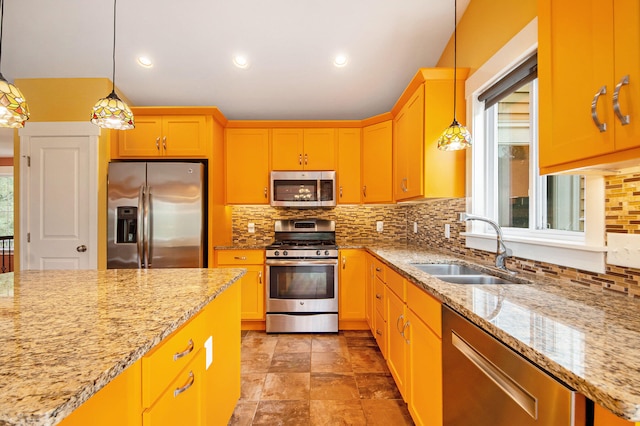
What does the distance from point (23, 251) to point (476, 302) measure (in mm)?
3994

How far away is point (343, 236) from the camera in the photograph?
346cm

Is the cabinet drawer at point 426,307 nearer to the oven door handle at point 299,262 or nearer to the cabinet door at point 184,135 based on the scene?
the oven door handle at point 299,262

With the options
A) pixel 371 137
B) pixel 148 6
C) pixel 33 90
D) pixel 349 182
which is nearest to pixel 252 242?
pixel 349 182

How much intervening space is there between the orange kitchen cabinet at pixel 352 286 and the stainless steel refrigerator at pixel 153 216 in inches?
58.0

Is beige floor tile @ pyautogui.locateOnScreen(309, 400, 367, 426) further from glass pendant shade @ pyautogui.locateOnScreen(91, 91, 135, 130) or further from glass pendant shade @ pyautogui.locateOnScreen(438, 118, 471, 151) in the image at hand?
glass pendant shade @ pyautogui.locateOnScreen(91, 91, 135, 130)

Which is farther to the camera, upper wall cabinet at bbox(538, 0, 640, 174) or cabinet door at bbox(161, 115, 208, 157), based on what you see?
cabinet door at bbox(161, 115, 208, 157)

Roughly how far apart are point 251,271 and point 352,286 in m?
1.09

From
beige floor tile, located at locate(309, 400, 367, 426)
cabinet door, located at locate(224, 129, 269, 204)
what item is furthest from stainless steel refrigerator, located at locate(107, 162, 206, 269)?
beige floor tile, located at locate(309, 400, 367, 426)

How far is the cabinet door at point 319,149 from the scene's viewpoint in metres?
3.19

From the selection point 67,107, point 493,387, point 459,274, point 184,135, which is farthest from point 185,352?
point 67,107

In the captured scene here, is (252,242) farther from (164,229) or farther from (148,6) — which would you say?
(148,6)

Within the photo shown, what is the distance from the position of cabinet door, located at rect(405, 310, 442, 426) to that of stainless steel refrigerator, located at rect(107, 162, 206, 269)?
2.09m

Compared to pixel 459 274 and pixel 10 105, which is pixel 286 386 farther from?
pixel 10 105

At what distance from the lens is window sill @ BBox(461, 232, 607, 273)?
3.59 feet
